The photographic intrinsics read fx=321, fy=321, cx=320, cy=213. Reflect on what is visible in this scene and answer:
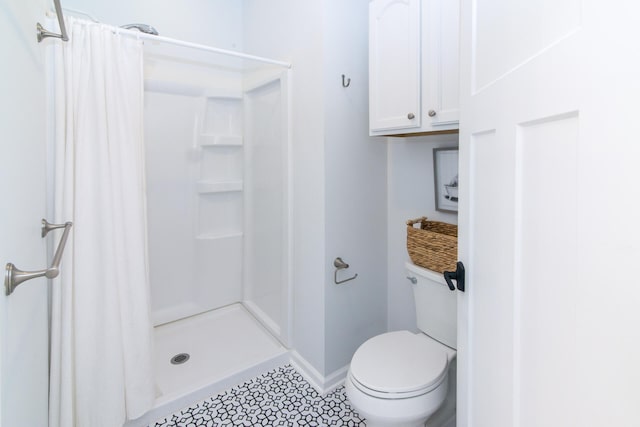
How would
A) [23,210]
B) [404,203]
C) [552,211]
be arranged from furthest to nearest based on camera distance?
[404,203] < [23,210] < [552,211]

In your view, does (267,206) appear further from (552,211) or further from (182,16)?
(552,211)

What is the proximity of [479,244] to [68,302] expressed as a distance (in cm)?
156

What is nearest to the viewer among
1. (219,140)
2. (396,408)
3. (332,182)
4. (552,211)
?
(552,211)

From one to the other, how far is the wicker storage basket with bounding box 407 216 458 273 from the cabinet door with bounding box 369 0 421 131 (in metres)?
0.52

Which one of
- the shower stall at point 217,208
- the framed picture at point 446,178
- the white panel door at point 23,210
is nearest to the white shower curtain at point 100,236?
the white panel door at point 23,210

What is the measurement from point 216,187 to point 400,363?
1.83m

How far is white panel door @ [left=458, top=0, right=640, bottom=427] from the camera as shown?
1.22ft

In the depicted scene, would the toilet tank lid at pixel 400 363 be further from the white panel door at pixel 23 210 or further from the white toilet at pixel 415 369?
the white panel door at pixel 23 210

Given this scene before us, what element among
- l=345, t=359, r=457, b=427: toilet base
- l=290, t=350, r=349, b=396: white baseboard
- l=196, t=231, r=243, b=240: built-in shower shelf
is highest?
l=196, t=231, r=243, b=240: built-in shower shelf

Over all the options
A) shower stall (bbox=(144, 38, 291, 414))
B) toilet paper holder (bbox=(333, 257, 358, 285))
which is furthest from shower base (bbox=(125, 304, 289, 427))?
toilet paper holder (bbox=(333, 257, 358, 285))

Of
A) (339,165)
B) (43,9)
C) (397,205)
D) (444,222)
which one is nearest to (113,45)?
(43,9)

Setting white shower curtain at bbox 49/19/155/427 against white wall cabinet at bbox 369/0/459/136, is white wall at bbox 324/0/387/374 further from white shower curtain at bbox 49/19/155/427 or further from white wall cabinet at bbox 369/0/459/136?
white shower curtain at bbox 49/19/155/427

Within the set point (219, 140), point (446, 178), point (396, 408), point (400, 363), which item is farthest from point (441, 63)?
point (219, 140)

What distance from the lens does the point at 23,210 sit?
3.04ft
